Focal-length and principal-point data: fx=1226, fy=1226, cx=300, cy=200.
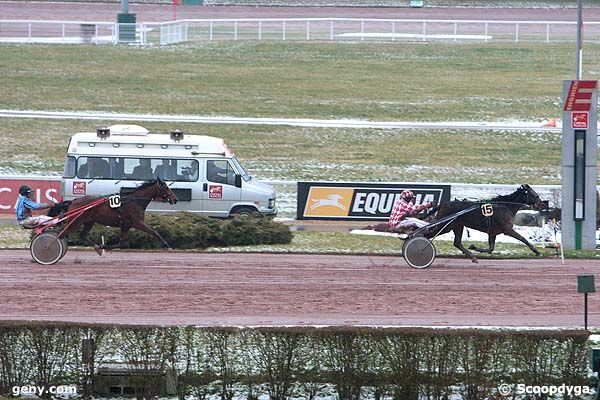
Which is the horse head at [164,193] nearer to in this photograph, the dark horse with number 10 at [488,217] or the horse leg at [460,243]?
the dark horse with number 10 at [488,217]

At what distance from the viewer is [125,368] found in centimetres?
1166

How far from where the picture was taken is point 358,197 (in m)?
21.8

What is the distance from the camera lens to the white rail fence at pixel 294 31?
43.2 meters

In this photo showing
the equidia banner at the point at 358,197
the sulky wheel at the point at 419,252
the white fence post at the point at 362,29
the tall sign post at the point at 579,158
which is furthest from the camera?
the white fence post at the point at 362,29

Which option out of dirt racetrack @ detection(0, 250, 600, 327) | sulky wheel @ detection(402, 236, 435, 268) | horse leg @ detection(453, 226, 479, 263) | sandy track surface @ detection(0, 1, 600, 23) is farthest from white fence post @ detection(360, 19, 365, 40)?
sulky wheel @ detection(402, 236, 435, 268)

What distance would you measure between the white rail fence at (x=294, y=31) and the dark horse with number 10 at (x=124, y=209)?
24.8 m

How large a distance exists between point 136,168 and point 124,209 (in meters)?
4.31

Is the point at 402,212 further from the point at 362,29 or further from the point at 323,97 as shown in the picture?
the point at 362,29

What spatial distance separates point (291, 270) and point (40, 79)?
2181cm

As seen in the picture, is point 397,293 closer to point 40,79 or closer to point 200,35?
point 40,79

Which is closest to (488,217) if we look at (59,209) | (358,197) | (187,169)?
(358,197)

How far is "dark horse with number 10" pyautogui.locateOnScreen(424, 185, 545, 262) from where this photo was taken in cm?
1783

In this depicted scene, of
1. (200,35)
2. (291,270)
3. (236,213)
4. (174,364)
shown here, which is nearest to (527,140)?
(236,213)

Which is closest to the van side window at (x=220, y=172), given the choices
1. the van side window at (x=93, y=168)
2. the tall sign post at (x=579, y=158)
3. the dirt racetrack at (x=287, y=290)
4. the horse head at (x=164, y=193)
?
the van side window at (x=93, y=168)
